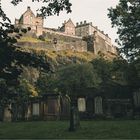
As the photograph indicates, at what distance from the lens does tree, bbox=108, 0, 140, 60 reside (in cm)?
3886

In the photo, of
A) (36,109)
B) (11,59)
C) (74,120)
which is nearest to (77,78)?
(36,109)

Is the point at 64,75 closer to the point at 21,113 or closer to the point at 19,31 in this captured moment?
the point at 21,113

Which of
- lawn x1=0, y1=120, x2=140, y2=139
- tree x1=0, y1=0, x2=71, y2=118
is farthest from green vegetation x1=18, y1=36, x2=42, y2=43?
tree x1=0, y1=0, x2=71, y2=118

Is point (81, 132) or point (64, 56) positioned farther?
point (64, 56)

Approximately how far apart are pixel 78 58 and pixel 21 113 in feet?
255

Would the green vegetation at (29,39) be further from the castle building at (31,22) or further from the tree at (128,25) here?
the tree at (128,25)

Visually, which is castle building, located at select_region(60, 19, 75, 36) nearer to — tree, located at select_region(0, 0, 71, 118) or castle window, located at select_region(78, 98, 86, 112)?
castle window, located at select_region(78, 98, 86, 112)

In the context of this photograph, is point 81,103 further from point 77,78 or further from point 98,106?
point 77,78

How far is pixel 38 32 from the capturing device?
13050 cm

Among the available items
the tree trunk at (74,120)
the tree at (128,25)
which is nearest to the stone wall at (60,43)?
the tree at (128,25)

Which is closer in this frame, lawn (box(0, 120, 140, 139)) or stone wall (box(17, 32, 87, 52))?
lawn (box(0, 120, 140, 139))

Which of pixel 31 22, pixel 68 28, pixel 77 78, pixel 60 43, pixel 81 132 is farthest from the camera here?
pixel 68 28

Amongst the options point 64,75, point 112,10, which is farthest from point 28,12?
point 112,10

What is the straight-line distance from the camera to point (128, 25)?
4006 cm
